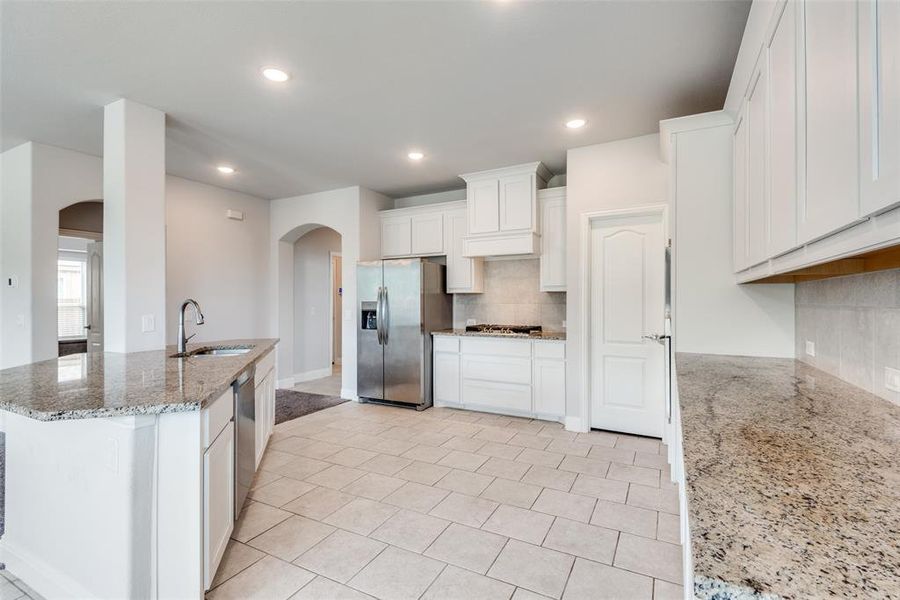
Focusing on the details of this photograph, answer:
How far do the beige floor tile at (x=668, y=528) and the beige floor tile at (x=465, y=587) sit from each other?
923 millimetres

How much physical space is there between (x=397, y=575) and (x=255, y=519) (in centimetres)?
100

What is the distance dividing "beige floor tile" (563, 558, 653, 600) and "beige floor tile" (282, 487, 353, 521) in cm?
141

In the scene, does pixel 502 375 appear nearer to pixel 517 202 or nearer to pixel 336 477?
pixel 517 202

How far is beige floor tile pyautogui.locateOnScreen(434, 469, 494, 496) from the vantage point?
272cm

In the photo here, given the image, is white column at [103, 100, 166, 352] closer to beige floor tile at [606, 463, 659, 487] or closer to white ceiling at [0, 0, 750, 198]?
white ceiling at [0, 0, 750, 198]

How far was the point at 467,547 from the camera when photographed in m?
2.09

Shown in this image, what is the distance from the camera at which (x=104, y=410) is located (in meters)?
1.42

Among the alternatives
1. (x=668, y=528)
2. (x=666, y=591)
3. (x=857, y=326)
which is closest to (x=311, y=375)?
(x=668, y=528)

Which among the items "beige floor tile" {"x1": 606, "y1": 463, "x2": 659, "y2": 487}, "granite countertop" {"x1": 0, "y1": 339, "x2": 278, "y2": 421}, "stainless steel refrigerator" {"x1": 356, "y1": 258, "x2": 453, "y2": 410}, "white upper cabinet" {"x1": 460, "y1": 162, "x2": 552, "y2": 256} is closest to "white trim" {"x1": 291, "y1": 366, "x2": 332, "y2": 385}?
"stainless steel refrigerator" {"x1": 356, "y1": 258, "x2": 453, "y2": 410}

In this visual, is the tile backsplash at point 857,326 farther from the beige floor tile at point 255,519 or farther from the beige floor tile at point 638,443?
the beige floor tile at point 255,519

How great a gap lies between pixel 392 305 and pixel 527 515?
298cm

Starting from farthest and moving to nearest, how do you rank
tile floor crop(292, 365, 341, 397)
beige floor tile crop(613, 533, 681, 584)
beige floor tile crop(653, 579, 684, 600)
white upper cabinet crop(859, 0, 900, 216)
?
tile floor crop(292, 365, 341, 397) → beige floor tile crop(613, 533, 681, 584) → beige floor tile crop(653, 579, 684, 600) → white upper cabinet crop(859, 0, 900, 216)

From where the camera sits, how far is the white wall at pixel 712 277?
7.79 ft

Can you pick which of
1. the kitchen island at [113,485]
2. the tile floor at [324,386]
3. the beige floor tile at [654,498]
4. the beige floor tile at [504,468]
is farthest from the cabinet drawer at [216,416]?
the tile floor at [324,386]
